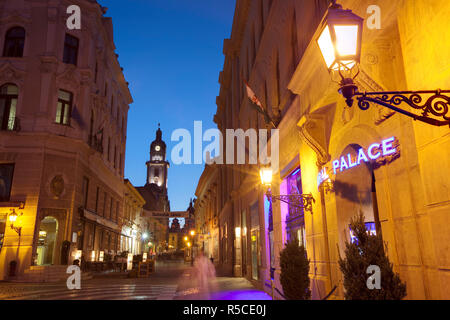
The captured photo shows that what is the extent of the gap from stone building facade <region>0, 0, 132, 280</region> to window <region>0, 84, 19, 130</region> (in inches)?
2.4

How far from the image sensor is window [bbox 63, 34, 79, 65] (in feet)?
82.3

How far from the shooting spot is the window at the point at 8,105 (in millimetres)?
22953

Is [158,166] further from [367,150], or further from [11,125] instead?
[367,150]

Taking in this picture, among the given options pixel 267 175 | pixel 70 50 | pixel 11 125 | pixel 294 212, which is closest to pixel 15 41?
pixel 70 50

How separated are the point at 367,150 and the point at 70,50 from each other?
25.2 metres

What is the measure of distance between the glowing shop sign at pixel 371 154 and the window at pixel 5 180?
2166 centimetres

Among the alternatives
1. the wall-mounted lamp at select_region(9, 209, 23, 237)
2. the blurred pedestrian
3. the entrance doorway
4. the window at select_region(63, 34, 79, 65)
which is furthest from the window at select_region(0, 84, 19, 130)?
the blurred pedestrian

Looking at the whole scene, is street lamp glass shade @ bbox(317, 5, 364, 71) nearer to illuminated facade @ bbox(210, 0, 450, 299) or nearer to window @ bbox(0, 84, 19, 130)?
illuminated facade @ bbox(210, 0, 450, 299)

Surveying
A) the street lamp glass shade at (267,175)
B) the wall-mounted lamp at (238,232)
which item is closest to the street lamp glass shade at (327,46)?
the street lamp glass shade at (267,175)

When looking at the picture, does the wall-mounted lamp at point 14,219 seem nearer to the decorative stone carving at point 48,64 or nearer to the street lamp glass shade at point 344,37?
the decorative stone carving at point 48,64

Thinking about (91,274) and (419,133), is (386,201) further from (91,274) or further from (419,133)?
(91,274)

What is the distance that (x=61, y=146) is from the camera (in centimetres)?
2311

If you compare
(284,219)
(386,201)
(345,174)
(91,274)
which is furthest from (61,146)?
(386,201)
